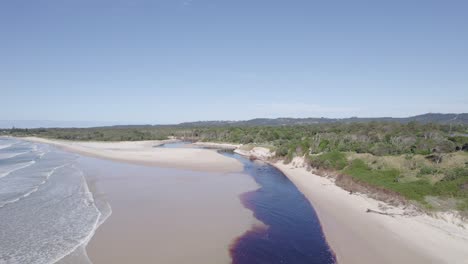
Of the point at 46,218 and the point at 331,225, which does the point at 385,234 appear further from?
the point at 46,218

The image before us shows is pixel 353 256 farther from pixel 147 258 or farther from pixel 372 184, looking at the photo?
pixel 372 184

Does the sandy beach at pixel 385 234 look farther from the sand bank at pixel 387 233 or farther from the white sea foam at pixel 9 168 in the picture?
the white sea foam at pixel 9 168

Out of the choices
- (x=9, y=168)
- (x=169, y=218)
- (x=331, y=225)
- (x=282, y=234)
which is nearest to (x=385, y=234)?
(x=331, y=225)

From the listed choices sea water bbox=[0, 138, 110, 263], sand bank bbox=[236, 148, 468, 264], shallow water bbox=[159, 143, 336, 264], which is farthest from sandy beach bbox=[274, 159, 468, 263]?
sea water bbox=[0, 138, 110, 263]

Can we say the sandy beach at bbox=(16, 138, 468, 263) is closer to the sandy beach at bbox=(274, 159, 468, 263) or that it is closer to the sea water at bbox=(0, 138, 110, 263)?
the sandy beach at bbox=(274, 159, 468, 263)

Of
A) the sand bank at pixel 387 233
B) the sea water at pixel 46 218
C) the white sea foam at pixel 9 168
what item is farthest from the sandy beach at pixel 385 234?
the white sea foam at pixel 9 168

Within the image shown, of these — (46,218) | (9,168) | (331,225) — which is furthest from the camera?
(9,168)
